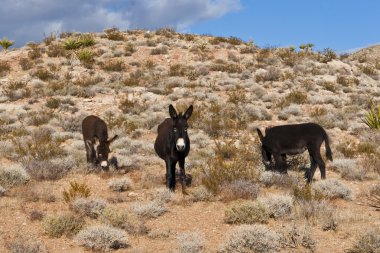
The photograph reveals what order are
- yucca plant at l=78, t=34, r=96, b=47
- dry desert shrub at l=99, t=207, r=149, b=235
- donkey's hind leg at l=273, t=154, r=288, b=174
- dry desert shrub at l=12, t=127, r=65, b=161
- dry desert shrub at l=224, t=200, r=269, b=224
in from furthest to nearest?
yucca plant at l=78, t=34, r=96, b=47 < dry desert shrub at l=12, t=127, r=65, b=161 < donkey's hind leg at l=273, t=154, r=288, b=174 < dry desert shrub at l=224, t=200, r=269, b=224 < dry desert shrub at l=99, t=207, r=149, b=235

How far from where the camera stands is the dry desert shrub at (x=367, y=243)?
5910 millimetres

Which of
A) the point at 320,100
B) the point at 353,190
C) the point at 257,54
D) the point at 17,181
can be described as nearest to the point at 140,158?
the point at 17,181

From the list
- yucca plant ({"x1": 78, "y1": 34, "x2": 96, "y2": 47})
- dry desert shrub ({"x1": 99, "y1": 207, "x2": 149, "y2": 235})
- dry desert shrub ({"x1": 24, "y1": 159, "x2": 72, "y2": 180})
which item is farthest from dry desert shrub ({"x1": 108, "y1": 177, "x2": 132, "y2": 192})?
yucca plant ({"x1": 78, "y1": 34, "x2": 96, "y2": 47})

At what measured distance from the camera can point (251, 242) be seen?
20.5 ft

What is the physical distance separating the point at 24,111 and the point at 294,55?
21.3 metres

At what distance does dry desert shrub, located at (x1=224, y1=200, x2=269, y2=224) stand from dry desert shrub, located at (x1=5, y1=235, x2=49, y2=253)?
341cm

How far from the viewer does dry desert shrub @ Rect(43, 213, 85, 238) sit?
22.7ft

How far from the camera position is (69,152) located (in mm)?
13492

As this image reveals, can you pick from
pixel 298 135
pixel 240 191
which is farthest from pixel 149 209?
pixel 298 135

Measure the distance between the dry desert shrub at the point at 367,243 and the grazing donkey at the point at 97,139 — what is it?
6606 millimetres

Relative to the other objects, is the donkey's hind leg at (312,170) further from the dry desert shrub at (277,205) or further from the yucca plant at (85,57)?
the yucca plant at (85,57)

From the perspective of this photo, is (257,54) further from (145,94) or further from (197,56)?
(145,94)

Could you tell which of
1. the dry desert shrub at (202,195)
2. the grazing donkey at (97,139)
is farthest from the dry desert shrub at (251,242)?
the grazing donkey at (97,139)

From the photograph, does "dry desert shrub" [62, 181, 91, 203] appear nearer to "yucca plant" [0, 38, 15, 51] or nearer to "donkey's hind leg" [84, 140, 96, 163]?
"donkey's hind leg" [84, 140, 96, 163]
